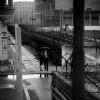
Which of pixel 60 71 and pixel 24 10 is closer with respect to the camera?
pixel 60 71

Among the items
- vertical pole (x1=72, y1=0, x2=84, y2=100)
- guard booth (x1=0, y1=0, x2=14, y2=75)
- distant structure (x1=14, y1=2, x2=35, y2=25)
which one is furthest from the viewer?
distant structure (x1=14, y1=2, x2=35, y2=25)

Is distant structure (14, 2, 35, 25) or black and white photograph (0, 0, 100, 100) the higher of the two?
distant structure (14, 2, 35, 25)

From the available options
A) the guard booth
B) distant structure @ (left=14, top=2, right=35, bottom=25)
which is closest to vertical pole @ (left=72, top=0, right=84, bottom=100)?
the guard booth

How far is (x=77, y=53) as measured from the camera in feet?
11.0

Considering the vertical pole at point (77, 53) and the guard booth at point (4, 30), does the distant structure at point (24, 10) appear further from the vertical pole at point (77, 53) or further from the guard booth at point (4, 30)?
the vertical pole at point (77, 53)

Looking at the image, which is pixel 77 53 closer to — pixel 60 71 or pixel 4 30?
pixel 60 71

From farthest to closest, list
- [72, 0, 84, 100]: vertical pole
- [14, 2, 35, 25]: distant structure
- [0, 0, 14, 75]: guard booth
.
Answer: [14, 2, 35, 25]: distant structure < [0, 0, 14, 75]: guard booth < [72, 0, 84, 100]: vertical pole

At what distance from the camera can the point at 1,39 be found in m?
19.6

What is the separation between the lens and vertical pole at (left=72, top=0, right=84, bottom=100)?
10.7ft

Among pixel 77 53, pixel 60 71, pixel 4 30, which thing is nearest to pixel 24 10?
pixel 4 30

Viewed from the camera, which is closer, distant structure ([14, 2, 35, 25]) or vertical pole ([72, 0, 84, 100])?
vertical pole ([72, 0, 84, 100])

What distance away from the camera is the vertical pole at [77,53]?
10.7 ft

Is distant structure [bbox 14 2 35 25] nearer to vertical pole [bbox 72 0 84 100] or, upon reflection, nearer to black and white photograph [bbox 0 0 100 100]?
black and white photograph [bbox 0 0 100 100]

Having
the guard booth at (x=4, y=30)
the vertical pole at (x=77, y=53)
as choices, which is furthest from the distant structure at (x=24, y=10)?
the vertical pole at (x=77, y=53)
